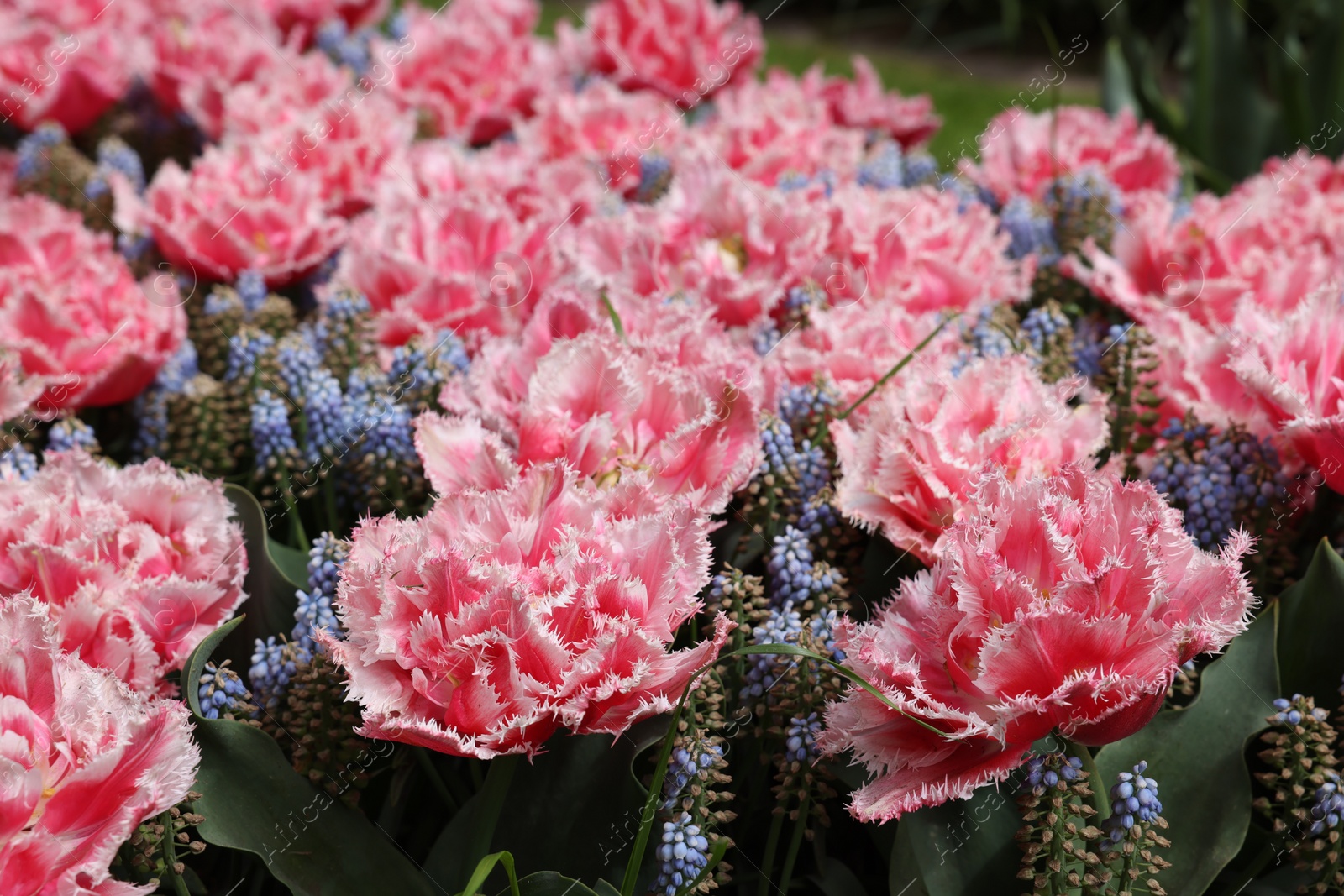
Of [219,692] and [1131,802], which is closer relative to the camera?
[1131,802]

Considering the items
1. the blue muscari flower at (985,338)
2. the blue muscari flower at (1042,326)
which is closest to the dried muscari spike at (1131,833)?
the blue muscari flower at (985,338)

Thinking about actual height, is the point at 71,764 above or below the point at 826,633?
above

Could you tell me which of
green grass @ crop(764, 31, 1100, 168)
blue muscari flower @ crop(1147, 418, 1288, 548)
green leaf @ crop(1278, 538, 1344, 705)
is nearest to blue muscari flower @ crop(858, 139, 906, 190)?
blue muscari flower @ crop(1147, 418, 1288, 548)

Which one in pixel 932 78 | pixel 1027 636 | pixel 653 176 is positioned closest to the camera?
pixel 1027 636

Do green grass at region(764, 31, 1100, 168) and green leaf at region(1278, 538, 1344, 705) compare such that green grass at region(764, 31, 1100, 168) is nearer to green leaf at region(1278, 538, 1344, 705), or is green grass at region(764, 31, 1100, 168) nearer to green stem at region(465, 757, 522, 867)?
green leaf at region(1278, 538, 1344, 705)

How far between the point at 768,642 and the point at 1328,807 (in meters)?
0.40

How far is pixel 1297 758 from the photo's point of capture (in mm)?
833

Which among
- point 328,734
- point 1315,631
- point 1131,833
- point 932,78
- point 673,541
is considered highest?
point 673,541

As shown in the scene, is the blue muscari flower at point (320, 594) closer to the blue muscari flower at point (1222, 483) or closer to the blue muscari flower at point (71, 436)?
the blue muscari flower at point (71, 436)

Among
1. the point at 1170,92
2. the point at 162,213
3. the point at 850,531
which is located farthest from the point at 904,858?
the point at 1170,92

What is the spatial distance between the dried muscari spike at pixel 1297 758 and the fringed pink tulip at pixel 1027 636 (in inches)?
5.1

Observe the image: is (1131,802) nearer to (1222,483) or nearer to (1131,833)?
(1131,833)

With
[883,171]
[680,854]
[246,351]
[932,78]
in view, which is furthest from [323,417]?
[932,78]

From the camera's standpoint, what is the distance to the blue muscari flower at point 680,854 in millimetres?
801
